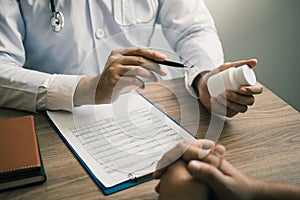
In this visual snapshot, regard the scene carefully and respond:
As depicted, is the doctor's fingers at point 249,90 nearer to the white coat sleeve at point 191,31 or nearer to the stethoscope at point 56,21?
the white coat sleeve at point 191,31

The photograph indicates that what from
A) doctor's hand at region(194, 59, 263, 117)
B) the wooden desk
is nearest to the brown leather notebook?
the wooden desk

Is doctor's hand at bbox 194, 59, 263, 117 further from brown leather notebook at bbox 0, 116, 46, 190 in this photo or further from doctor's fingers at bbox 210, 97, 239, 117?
brown leather notebook at bbox 0, 116, 46, 190

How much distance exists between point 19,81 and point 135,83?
26 centimetres

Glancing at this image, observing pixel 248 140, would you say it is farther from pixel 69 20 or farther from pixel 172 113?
pixel 69 20

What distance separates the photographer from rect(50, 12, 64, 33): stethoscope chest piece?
0.96 metres

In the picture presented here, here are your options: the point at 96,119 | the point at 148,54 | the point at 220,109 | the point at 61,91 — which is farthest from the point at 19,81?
the point at 220,109

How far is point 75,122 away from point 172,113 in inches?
8.1

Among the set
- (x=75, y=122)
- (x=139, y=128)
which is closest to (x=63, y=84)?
(x=75, y=122)

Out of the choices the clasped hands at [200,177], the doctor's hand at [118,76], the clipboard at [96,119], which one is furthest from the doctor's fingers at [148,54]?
the clasped hands at [200,177]

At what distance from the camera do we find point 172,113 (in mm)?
868

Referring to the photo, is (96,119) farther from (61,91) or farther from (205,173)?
(205,173)

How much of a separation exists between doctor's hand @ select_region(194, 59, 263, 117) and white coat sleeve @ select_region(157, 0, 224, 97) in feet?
0.28

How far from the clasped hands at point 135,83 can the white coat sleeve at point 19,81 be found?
33 mm

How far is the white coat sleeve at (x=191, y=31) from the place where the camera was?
0.99 meters
